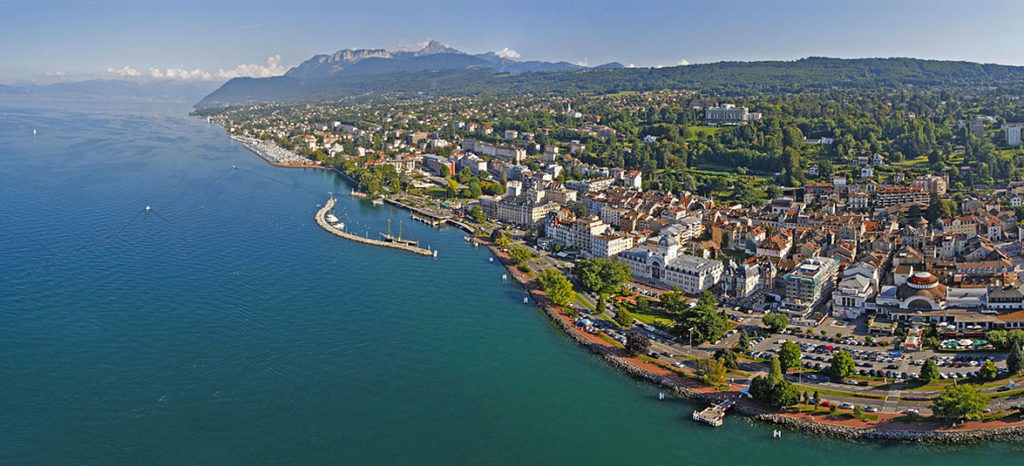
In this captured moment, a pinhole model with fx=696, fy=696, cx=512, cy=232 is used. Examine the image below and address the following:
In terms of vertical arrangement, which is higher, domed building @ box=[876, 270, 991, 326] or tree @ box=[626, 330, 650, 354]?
domed building @ box=[876, 270, 991, 326]

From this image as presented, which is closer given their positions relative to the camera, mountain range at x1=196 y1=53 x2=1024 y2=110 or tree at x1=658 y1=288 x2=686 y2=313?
tree at x1=658 y1=288 x2=686 y2=313

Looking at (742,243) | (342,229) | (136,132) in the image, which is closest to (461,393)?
(742,243)

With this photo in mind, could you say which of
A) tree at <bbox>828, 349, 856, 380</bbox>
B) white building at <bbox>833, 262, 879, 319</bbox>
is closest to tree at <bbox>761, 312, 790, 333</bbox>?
white building at <bbox>833, 262, 879, 319</bbox>

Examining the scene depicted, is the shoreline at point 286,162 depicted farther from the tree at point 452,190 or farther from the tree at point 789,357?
the tree at point 789,357

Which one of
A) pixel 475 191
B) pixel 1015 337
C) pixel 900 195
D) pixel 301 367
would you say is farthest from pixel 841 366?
pixel 475 191

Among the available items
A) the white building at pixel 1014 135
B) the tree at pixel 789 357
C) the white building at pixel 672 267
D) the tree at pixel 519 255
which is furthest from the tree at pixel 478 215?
the white building at pixel 1014 135

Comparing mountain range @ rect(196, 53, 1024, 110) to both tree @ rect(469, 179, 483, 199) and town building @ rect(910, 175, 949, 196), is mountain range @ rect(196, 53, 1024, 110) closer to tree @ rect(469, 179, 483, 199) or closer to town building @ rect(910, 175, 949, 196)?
town building @ rect(910, 175, 949, 196)

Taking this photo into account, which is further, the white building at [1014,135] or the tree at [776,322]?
the white building at [1014,135]
